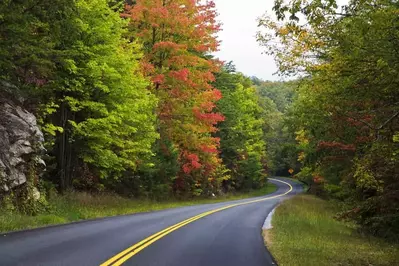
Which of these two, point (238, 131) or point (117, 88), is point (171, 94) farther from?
point (238, 131)

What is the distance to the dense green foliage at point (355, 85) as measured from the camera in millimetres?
7699

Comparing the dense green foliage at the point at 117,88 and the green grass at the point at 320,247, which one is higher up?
the dense green foliage at the point at 117,88

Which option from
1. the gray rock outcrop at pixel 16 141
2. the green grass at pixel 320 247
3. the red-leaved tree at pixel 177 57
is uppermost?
the red-leaved tree at pixel 177 57

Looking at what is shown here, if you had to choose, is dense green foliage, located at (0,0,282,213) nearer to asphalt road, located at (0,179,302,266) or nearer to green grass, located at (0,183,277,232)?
green grass, located at (0,183,277,232)

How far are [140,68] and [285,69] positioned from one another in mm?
13246

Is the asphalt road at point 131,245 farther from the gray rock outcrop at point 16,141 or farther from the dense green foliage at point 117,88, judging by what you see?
the dense green foliage at point 117,88

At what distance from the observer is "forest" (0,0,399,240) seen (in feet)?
31.2

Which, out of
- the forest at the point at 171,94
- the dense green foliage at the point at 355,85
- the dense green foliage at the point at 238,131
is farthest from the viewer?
the dense green foliage at the point at 238,131

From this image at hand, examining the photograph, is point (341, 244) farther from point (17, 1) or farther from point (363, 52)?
point (17, 1)

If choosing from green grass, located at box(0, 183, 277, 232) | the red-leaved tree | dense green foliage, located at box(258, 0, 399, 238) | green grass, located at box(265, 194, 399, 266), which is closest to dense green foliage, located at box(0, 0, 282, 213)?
the red-leaved tree

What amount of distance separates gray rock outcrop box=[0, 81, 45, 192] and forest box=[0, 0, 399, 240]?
0.25m

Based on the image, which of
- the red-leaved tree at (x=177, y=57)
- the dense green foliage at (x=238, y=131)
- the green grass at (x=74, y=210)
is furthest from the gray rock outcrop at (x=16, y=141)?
the dense green foliage at (x=238, y=131)

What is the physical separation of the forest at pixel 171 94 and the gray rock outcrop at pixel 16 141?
0.25 metres

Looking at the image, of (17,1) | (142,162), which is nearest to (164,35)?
(142,162)
